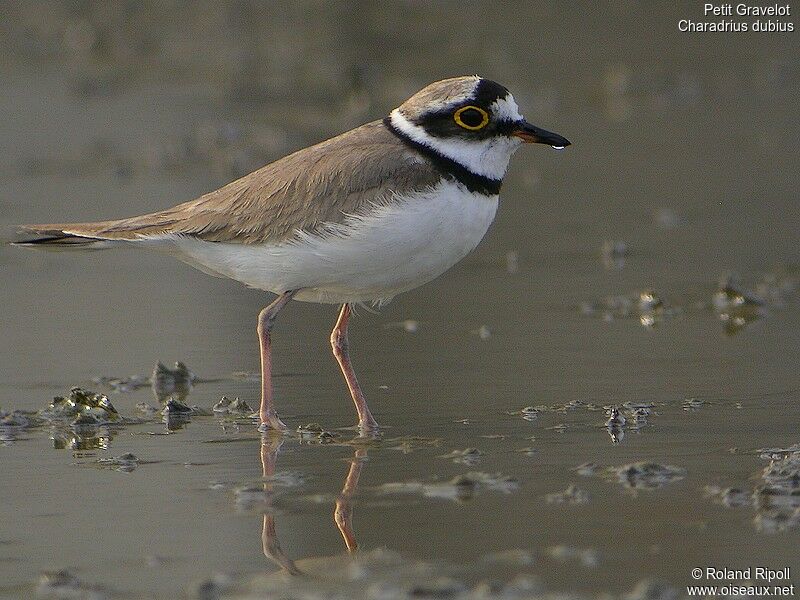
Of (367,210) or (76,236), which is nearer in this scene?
(367,210)

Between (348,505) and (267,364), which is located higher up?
(267,364)

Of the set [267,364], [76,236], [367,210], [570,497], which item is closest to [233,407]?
[267,364]

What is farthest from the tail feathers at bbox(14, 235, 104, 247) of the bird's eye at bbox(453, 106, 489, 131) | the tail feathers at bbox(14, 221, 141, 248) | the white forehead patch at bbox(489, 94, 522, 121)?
the white forehead patch at bbox(489, 94, 522, 121)

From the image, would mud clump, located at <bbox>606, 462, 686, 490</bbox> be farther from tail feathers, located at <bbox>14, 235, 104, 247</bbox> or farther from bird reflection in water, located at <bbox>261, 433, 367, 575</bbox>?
tail feathers, located at <bbox>14, 235, 104, 247</bbox>

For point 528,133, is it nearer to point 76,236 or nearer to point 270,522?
point 76,236

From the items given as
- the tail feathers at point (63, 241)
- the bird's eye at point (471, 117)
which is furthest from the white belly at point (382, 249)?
the tail feathers at point (63, 241)

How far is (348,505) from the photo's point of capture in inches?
230

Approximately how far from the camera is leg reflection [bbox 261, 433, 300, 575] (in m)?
5.26

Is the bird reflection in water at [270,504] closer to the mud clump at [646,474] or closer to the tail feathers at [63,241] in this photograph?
the mud clump at [646,474]

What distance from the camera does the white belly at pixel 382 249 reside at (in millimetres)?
6875

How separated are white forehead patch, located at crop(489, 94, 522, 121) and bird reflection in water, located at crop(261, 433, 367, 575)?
67.3 inches

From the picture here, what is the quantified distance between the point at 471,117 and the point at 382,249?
0.80 metres

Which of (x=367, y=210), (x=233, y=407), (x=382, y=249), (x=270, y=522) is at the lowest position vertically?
(x=270, y=522)

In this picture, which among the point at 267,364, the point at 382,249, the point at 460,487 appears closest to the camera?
the point at 460,487
